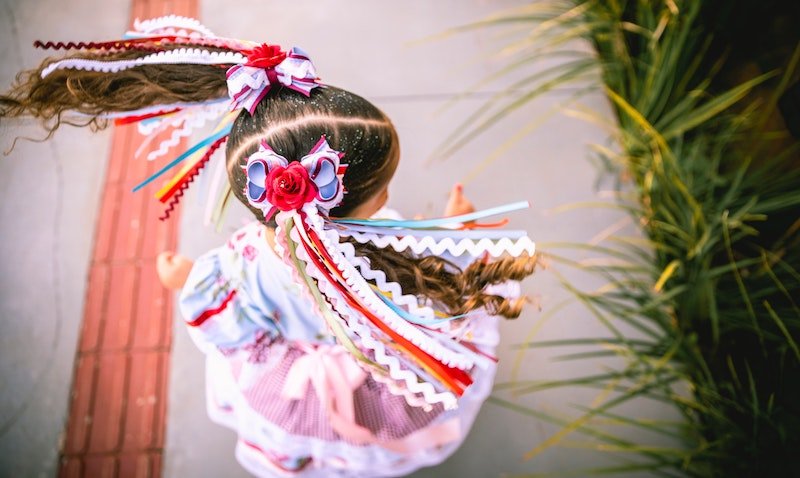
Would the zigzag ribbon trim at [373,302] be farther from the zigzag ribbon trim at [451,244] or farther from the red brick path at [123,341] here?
the red brick path at [123,341]

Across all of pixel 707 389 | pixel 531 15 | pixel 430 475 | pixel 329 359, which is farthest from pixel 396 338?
pixel 531 15

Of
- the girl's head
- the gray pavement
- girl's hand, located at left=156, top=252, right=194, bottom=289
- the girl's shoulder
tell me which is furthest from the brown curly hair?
the gray pavement

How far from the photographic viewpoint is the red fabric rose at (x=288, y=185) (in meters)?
0.63

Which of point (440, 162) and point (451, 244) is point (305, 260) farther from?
point (440, 162)

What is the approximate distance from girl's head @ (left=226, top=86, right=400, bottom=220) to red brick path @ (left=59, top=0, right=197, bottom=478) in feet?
2.75

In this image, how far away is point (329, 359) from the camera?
1071 millimetres

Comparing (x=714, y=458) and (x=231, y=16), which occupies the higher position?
(x=231, y=16)

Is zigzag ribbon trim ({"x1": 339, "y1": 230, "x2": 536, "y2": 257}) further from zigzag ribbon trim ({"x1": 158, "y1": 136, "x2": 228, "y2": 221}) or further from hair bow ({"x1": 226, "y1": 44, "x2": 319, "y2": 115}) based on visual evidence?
zigzag ribbon trim ({"x1": 158, "y1": 136, "x2": 228, "y2": 221})

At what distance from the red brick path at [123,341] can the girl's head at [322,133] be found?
839 millimetres

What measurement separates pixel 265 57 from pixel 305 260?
0.99 feet

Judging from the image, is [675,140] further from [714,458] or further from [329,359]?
[329,359]

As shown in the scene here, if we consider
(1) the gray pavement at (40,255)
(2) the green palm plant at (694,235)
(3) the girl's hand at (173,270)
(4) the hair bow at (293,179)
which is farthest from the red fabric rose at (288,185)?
(1) the gray pavement at (40,255)

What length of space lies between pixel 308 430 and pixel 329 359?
0.15m

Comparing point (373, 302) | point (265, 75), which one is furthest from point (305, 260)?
point (265, 75)
